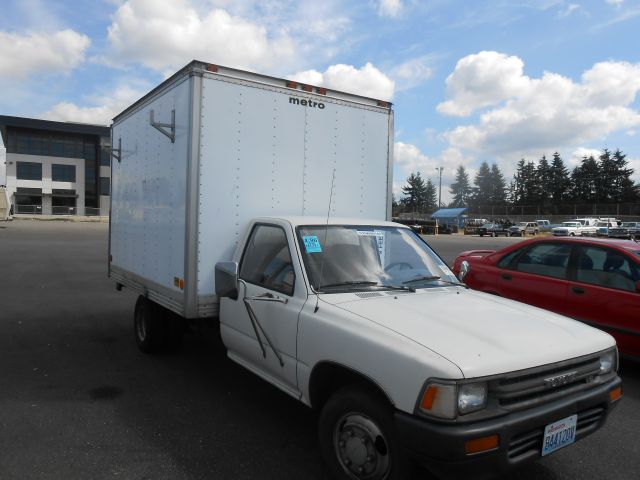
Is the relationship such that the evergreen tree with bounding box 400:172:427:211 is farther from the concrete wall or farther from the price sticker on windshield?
the price sticker on windshield

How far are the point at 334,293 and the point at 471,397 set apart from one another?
3.95 ft

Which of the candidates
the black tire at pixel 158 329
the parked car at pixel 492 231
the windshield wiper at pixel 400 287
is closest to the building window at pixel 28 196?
the parked car at pixel 492 231

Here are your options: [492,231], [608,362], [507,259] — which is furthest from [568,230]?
[608,362]

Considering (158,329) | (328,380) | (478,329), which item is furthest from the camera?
(158,329)

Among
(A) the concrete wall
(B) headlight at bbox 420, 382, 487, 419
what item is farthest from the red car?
(A) the concrete wall

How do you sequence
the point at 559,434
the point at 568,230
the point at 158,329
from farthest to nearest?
the point at 568,230, the point at 158,329, the point at 559,434

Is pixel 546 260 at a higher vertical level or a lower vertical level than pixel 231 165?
lower

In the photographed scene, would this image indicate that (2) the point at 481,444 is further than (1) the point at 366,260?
No

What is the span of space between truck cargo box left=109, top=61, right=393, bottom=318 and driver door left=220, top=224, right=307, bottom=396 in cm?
38

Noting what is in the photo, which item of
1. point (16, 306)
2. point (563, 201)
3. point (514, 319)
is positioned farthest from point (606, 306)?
point (563, 201)

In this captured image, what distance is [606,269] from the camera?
18.0 feet

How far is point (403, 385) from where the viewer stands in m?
2.42

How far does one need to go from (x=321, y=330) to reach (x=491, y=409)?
1075 mm

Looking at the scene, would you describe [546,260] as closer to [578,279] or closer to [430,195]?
[578,279]
